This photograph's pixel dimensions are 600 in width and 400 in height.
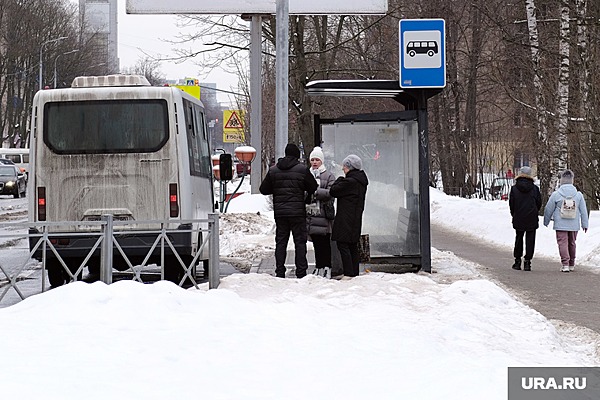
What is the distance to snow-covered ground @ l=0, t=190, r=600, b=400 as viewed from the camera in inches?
264

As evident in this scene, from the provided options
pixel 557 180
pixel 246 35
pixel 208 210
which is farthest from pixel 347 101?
pixel 208 210

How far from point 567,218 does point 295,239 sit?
5377 millimetres

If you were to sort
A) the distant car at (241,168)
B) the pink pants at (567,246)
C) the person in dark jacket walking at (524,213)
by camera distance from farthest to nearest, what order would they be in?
the distant car at (241,168), the person in dark jacket walking at (524,213), the pink pants at (567,246)

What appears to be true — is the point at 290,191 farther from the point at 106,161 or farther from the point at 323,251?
the point at 106,161

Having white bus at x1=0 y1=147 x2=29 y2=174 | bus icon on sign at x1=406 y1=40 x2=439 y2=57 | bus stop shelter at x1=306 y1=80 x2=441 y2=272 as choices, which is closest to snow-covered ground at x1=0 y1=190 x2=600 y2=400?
bus stop shelter at x1=306 y1=80 x2=441 y2=272

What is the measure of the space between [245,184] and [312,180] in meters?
55.0

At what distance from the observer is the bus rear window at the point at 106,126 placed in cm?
1398

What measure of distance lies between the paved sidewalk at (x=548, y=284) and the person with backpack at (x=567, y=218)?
0.29 metres

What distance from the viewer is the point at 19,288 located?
10.8m

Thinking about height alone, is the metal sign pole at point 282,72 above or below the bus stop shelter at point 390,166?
above

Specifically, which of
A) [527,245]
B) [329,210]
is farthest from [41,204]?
[527,245]
